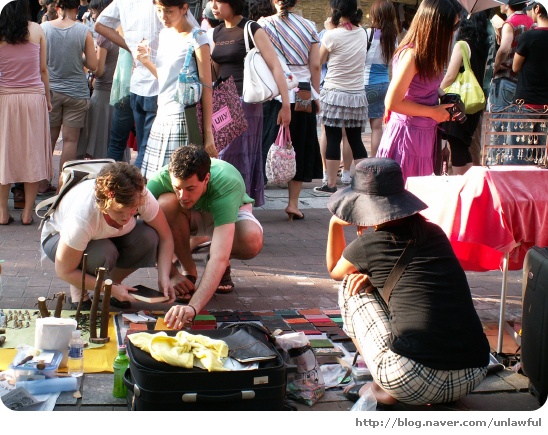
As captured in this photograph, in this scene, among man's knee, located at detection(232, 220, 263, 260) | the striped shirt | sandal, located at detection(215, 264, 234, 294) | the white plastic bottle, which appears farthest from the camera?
the striped shirt

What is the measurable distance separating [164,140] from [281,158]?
1.48m

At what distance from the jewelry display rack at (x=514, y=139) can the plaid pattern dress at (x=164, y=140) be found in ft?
6.31

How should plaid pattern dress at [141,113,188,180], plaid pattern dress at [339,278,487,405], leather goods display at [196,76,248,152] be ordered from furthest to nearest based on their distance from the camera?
leather goods display at [196,76,248,152] < plaid pattern dress at [141,113,188,180] < plaid pattern dress at [339,278,487,405]

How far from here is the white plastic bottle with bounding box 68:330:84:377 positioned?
3670 millimetres

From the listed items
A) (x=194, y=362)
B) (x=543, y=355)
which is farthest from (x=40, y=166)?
(x=543, y=355)

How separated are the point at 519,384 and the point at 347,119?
4.47m

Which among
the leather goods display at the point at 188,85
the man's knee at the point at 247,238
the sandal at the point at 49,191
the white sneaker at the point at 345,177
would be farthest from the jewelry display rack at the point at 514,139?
the sandal at the point at 49,191

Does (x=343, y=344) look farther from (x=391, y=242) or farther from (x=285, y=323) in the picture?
(x=391, y=242)

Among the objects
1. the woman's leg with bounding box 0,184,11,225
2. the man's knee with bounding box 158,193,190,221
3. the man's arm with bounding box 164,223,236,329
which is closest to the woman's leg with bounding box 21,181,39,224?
the woman's leg with bounding box 0,184,11,225

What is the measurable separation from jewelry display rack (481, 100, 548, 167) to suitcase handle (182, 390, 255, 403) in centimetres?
192

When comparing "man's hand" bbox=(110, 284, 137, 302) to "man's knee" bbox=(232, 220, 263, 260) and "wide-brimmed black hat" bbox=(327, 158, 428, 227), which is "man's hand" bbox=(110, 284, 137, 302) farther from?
"wide-brimmed black hat" bbox=(327, 158, 428, 227)

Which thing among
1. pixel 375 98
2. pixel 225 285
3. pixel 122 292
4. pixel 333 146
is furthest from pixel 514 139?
pixel 375 98

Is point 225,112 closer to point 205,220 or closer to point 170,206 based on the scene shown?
point 205,220

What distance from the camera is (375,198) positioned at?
3.44 metres
